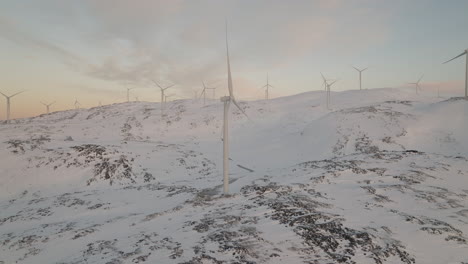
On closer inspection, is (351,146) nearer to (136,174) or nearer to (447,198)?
(447,198)

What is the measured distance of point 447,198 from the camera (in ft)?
63.5

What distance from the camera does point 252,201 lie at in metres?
19.7

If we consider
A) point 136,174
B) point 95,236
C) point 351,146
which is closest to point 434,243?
point 95,236

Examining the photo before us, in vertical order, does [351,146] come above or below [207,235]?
above

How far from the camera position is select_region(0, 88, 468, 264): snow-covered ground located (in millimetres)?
12938

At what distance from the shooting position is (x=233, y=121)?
8188cm

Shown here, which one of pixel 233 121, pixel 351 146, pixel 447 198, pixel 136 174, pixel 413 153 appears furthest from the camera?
pixel 233 121

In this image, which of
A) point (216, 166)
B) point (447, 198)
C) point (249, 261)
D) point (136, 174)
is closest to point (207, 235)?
point (249, 261)

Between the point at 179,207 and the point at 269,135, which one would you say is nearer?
the point at 179,207

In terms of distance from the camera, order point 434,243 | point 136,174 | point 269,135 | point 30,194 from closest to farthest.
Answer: point 434,243, point 30,194, point 136,174, point 269,135

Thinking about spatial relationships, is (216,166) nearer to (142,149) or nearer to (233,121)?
(142,149)

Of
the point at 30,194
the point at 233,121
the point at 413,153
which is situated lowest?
the point at 30,194

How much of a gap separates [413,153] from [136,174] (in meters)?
34.2

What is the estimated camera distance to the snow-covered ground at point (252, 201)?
12.9m
